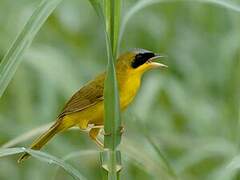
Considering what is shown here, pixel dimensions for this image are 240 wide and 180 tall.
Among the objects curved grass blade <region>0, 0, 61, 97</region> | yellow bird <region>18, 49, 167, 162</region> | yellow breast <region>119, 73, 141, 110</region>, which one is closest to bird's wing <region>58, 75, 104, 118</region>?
yellow bird <region>18, 49, 167, 162</region>

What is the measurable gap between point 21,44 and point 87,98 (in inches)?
43.7

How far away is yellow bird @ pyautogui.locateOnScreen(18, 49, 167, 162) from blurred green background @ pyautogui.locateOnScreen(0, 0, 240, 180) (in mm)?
867

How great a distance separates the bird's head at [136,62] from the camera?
10.4 ft

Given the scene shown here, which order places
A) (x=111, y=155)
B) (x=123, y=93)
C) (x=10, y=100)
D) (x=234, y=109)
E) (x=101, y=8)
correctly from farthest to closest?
1. (x=10, y=100)
2. (x=234, y=109)
3. (x=123, y=93)
4. (x=111, y=155)
5. (x=101, y=8)

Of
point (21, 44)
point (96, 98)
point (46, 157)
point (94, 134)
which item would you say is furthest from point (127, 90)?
point (21, 44)

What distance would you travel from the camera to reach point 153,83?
192 inches

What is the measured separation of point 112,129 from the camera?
7.30ft

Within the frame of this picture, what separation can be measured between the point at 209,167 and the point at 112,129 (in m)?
2.43

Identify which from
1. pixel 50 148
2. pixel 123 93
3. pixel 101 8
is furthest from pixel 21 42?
pixel 50 148

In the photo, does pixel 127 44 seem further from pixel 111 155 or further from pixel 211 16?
pixel 111 155

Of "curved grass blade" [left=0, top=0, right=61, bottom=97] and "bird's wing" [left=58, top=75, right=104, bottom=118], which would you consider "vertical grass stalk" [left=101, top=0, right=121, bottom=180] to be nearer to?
"curved grass blade" [left=0, top=0, right=61, bottom=97]

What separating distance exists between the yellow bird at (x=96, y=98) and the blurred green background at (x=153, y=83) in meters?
0.87

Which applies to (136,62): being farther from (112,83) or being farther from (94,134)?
(112,83)

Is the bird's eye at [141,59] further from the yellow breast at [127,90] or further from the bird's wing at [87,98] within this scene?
the bird's wing at [87,98]
